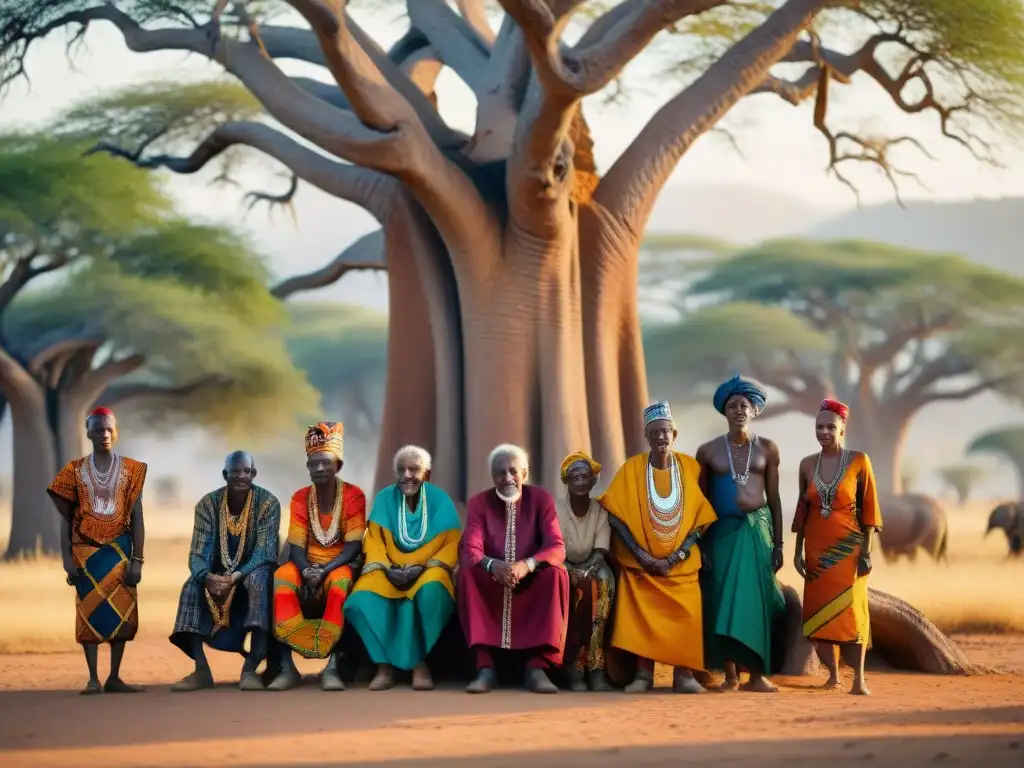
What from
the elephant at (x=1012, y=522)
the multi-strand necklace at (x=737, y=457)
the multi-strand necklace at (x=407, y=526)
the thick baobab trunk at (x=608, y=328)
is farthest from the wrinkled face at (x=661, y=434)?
the elephant at (x=1012, y=522)

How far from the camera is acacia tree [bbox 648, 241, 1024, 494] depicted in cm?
3134

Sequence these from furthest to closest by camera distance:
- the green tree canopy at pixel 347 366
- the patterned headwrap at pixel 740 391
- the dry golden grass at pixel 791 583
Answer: the green tree canopy at pixel 347 366
the dry golden grass at pixel 791 583
the patterned headwrap at pixel 740 391

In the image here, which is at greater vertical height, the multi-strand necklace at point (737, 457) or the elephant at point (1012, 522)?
the elephant at point (1012, 522)

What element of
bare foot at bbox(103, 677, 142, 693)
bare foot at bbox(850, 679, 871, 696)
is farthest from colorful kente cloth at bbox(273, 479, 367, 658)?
bare foot at bbox(850, 679, 871, 696)

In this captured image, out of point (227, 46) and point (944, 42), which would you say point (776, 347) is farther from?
point (227, 46)

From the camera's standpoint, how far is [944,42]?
13.8 meters

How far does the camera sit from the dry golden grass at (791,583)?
42.4 ft

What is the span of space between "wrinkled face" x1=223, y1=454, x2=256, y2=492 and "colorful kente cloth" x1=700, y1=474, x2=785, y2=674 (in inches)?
95.9

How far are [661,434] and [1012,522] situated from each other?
46.9 ft

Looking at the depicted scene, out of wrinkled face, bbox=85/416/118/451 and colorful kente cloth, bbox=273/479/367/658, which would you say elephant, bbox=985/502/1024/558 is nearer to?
colorful kente cloth, bbox=273/479/367/658

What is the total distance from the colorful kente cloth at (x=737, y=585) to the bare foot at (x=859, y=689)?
1.47ft

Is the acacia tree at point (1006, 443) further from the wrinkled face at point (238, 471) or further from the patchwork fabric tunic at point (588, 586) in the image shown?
the wrinkled face at point (238, 471)

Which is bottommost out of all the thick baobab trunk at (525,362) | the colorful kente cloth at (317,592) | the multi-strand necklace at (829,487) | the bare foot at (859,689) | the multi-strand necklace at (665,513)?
the bare foot at (859,689)

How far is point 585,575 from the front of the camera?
8641 millimetres
